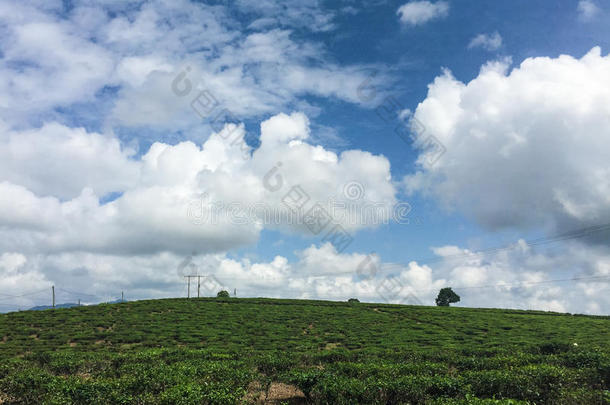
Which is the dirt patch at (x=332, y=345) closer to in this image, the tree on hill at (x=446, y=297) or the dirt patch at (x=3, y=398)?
the dirt patch at (x=3, y=398)

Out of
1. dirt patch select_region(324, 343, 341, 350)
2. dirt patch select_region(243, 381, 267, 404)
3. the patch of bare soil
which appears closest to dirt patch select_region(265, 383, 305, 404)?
the patch of bare soil

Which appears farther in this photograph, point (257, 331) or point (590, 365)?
point (257, 331)

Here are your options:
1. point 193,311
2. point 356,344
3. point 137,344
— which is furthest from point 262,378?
point 193,311

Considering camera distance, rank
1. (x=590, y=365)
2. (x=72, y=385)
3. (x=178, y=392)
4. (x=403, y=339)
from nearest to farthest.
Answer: (x=178, y=392) → (x=72, y=385) → (x=590, y=365) → (x=403, y=339)

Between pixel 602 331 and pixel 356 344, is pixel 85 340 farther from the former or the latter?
pixel 602 331

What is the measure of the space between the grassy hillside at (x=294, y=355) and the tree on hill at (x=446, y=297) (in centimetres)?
3604

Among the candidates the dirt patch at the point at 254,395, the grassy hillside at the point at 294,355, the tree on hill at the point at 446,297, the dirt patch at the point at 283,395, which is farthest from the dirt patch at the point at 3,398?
the tree on hill at the point at 446,297

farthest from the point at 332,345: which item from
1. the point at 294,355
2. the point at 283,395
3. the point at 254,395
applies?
the point at 254,395

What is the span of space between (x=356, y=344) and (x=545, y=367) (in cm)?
2613

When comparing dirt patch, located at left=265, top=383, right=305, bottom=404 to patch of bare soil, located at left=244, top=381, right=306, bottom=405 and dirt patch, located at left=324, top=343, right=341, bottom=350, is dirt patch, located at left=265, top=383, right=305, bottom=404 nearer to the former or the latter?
patch of bare soil, located at left=244, top=381, right=306, bottom=405

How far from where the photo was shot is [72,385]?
1484cm

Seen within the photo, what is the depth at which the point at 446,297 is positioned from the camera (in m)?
110

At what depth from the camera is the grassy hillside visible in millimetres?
15109

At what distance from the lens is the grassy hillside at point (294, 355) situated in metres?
15.1
